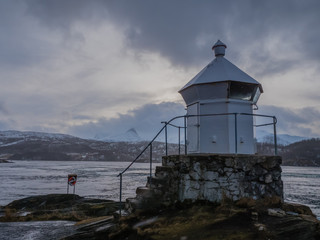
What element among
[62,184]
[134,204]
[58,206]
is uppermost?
[134,204]

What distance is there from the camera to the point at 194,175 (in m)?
8.66

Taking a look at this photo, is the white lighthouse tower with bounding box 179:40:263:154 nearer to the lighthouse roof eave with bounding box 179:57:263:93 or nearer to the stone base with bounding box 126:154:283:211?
the lighthouse roof eave with bounding box 179:57:263:93

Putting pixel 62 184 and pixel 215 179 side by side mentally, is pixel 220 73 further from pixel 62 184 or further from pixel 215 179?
pixel 62 184

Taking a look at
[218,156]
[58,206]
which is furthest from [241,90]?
[58,206]

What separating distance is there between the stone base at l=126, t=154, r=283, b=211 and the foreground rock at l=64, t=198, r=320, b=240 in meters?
0.27

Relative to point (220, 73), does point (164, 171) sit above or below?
below

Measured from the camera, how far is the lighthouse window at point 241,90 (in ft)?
31.0

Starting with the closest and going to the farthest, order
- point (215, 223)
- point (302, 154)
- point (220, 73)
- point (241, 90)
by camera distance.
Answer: point (215, 223), point (241, 90), point (220, 73), point (302, 154)

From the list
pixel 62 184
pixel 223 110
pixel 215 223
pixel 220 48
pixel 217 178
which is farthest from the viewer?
pixel 62 184

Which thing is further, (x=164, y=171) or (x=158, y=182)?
(x=164, y=171)

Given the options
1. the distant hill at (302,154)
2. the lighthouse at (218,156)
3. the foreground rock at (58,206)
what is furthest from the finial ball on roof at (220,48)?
the distant hill at (302,154)

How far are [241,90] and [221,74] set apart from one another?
36.3 inches

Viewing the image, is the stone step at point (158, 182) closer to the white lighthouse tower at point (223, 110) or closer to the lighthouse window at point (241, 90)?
the white lighthouse tower at point (223, 110)

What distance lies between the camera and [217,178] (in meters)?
8.36
